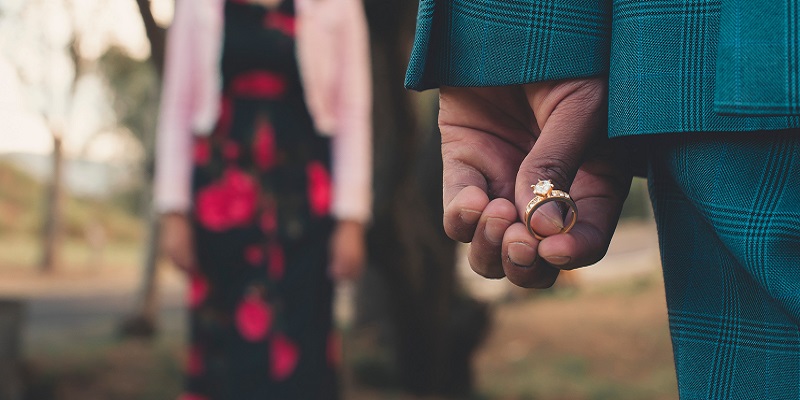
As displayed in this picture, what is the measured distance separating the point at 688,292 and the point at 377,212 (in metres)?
3.78

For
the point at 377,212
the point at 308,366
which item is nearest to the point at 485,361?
the point at 377,212

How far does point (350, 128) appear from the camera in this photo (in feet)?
9.74

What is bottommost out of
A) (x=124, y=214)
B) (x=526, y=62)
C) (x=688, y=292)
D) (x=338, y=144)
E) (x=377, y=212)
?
(x=124, y=214)

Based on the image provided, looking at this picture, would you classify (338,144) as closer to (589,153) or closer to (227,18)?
(227,18)

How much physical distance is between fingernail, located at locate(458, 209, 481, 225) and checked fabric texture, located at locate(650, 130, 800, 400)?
0.23 m

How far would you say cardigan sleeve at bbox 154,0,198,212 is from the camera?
2.87 m

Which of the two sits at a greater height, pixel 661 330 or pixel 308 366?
pixel 308 366

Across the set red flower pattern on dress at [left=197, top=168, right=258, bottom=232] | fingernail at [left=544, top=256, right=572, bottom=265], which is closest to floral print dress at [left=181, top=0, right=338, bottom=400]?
red flower pattern on dress at [left=197, top=168, right=258, bottom=232]

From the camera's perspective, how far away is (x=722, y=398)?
1.02 metres

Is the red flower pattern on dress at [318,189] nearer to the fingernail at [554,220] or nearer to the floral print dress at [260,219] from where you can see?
the floral print dress at [260,219]

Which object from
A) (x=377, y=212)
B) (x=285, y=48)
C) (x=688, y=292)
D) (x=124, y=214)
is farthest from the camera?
(x=124, y=214)

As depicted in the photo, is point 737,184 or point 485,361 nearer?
point 737,184

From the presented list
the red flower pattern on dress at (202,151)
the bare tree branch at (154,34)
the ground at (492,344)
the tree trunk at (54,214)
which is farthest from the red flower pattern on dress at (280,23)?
the tree trunk at (54,214)

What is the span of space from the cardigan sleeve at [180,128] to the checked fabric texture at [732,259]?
2.05 metres
